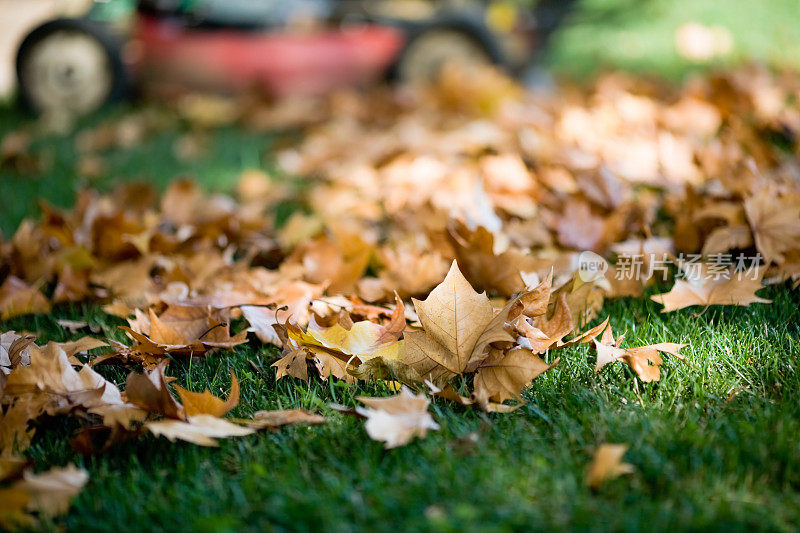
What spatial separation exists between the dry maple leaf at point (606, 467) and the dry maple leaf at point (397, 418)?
0.87 ft

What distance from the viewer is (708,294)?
1531 millimetres

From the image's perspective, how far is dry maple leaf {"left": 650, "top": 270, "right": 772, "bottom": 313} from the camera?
1505 mm

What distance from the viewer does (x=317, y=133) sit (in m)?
3.36

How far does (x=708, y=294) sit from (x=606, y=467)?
0.67 m

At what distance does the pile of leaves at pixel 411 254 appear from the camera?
1259 mm

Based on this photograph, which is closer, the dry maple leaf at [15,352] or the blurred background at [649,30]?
the dry maple leaf at [15,352]

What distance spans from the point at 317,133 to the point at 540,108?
1074 mm

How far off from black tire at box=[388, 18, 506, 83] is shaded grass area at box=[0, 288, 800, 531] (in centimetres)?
307

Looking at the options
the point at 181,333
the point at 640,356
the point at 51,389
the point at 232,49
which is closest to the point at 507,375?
the point at 640,356

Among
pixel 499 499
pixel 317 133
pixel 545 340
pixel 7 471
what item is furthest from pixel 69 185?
pixel 499 499

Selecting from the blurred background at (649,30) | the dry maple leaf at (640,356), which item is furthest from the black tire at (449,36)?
the dry maple leaf at (640,356)

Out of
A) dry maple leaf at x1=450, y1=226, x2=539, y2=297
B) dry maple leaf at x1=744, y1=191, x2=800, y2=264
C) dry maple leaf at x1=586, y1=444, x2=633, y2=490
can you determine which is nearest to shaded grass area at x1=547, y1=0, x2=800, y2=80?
dry maple leaf at x1=744, y1=191, x2=800, y2=264

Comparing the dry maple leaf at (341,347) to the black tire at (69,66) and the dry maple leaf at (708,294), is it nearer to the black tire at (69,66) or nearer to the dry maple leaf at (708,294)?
the dry maple leaf at (708,294)

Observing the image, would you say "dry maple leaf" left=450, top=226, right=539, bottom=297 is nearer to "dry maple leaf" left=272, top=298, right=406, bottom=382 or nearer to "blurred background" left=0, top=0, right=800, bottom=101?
"dry maple leaf" left=272, top=298, right=406, bottom=382
